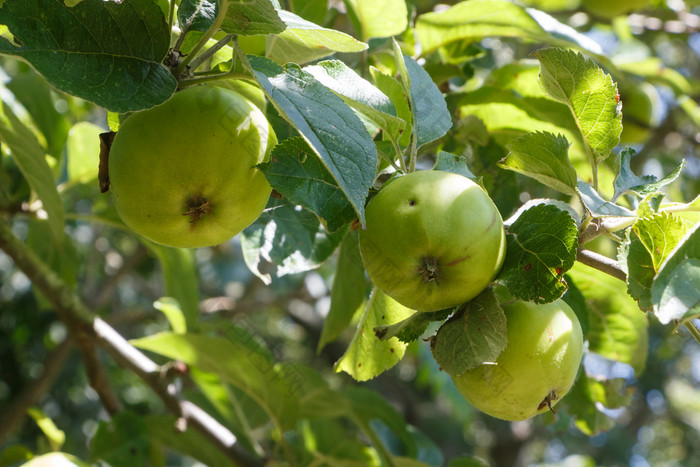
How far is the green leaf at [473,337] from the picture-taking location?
0.88m

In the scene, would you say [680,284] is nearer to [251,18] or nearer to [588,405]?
[251,18]

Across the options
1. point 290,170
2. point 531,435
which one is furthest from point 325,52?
point 531,435

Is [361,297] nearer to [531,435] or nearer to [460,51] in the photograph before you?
[460,51]

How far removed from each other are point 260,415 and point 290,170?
1375mm

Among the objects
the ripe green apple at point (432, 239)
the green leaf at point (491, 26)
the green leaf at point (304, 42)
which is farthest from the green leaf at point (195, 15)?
the green leaf at point (491, 26)

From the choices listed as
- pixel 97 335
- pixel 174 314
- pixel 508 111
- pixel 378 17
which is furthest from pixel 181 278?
pixel 508 111

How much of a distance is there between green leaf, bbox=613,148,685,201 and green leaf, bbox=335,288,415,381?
0.40 m

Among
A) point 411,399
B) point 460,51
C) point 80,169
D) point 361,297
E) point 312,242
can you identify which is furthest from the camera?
point 411,399

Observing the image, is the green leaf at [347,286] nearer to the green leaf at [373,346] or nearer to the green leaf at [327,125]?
the green leaf at [373,346]

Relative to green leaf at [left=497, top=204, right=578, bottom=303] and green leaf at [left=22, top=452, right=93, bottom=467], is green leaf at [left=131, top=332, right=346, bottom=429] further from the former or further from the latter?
green leaf at [left=497, top=204, right=578, bottom=303]

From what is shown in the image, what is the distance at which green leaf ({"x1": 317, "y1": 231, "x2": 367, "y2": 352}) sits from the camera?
4.91ft

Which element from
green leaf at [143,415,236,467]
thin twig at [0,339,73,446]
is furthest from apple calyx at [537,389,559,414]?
thin twig at [0,339,73,446]

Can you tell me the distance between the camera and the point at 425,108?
1082mm

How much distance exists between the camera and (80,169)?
2016 mm
